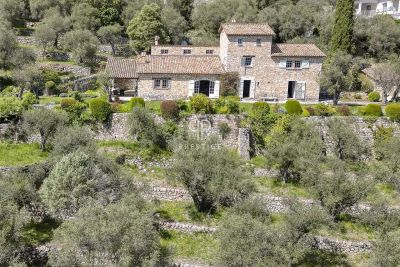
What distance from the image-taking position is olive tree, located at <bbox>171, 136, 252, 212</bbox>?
25.5 meters

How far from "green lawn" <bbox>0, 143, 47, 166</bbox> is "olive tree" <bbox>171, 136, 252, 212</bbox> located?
10.3 m

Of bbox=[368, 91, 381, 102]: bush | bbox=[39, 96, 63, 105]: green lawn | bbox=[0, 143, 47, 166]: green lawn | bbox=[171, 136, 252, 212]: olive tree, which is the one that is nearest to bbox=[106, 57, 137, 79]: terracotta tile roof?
bbox=[39, 96, 63, 105]: green lawn

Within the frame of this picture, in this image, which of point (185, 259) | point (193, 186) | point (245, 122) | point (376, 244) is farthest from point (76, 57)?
point (376, 244)

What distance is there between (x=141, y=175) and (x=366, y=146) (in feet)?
58.2

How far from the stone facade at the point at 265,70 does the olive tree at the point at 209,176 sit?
17191mm

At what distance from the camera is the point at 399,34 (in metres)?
57.4

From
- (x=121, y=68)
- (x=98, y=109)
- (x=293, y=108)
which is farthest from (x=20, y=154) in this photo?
(x=293, y=108)

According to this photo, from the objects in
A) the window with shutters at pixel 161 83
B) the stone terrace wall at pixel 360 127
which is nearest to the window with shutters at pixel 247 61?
the window with shutters at pixel 161 83

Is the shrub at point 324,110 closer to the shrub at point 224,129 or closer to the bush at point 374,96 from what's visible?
the shrub at point 224,129

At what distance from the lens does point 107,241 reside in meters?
18.0

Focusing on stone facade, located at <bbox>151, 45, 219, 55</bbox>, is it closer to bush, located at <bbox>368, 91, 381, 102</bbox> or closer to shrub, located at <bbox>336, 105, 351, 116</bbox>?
bush, located at <bbox>368, 91, 381, 102</bbox>

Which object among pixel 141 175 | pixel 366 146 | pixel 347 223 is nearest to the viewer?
pixel 347 223

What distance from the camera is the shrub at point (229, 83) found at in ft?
141

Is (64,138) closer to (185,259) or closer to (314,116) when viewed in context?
(185,259)
